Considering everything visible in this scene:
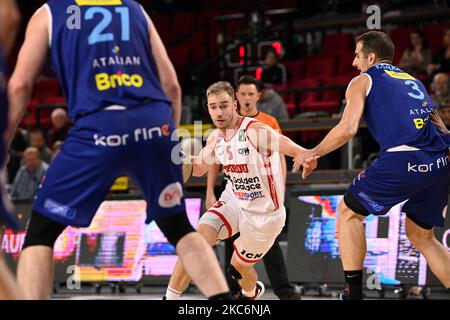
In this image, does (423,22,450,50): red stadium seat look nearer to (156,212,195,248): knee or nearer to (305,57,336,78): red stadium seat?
(305,57,336,78): red stadium seat

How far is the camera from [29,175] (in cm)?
1212

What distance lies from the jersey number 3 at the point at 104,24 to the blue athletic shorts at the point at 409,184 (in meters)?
2.40

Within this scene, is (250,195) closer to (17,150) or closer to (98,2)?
(98,2)

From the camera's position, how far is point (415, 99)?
610 cm

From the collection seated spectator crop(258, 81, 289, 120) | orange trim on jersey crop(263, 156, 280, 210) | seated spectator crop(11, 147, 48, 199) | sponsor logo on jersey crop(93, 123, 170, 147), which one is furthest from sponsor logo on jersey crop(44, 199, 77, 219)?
seated spectator crop(11, 147, 48, 199)

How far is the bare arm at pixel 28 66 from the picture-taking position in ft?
13.8

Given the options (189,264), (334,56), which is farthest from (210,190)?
(334,56)

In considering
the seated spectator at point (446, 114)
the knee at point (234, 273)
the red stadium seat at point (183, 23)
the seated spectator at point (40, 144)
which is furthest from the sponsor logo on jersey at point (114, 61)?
the red stadium seat at point (183, 23)

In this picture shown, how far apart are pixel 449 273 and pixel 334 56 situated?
9089 millimetres

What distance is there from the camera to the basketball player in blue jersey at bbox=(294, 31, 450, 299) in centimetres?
602

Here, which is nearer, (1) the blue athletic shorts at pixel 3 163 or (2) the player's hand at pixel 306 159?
(1) the blue athletic shorts at pixel 3 163

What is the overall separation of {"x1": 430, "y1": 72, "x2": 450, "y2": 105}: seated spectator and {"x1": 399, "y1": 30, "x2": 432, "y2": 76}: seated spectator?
5.15 feet

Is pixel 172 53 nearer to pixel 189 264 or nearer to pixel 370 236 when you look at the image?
pixel 370 236

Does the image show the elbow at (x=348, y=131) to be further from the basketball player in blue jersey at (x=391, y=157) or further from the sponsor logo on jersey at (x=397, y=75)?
the sponsor logo on jersey at (x=397, y=75)
